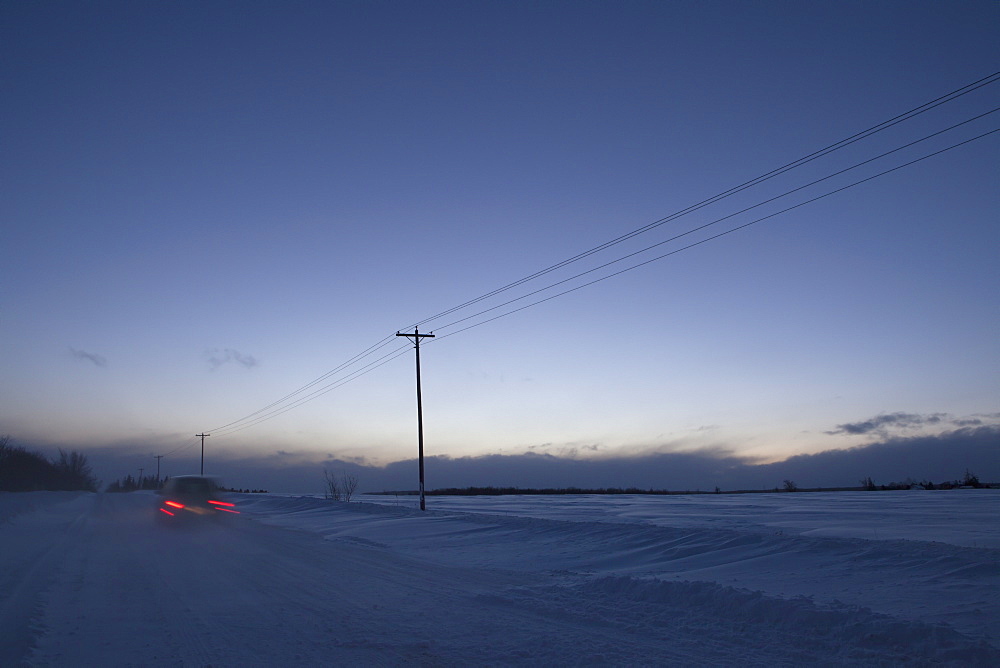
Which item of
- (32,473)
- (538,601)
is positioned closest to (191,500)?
(538,601)

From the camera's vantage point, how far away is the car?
24359 millimetres

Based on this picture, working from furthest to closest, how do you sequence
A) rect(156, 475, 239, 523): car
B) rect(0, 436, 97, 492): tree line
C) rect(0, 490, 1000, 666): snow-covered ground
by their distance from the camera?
rect(0, 436, 97, 492): tree line → rect(156, 475, 239, 523): car → rect(0, 490, 1000, 666): snow-covered ground

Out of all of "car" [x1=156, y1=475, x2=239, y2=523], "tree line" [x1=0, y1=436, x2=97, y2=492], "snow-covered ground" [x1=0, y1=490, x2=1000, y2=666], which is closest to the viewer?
"snow-covered ground" [x1=0, y1=490, x2=1000, y2=666]

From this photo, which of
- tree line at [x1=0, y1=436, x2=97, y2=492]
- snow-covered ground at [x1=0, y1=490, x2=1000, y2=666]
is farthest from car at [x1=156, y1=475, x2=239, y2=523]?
tree line at [x1=0, y1=436, x2=97, y2=492]

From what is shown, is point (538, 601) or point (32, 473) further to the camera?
point (32, 473)

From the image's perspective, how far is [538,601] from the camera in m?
8.66

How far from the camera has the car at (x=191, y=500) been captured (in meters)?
24.4

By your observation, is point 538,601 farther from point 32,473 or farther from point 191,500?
point 32,473

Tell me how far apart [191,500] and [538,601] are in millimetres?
20799

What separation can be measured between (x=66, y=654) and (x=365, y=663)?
3.15 m

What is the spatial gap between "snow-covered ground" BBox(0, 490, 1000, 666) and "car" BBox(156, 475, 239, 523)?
889 cm

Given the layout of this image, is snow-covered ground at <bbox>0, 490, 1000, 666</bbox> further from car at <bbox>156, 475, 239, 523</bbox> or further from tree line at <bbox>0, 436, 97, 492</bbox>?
tree line at <bbox>0, 436, 97, 492</bbox>

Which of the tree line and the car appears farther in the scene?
the tree line

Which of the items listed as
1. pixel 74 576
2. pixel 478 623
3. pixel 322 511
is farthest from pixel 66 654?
pixel 322 511
